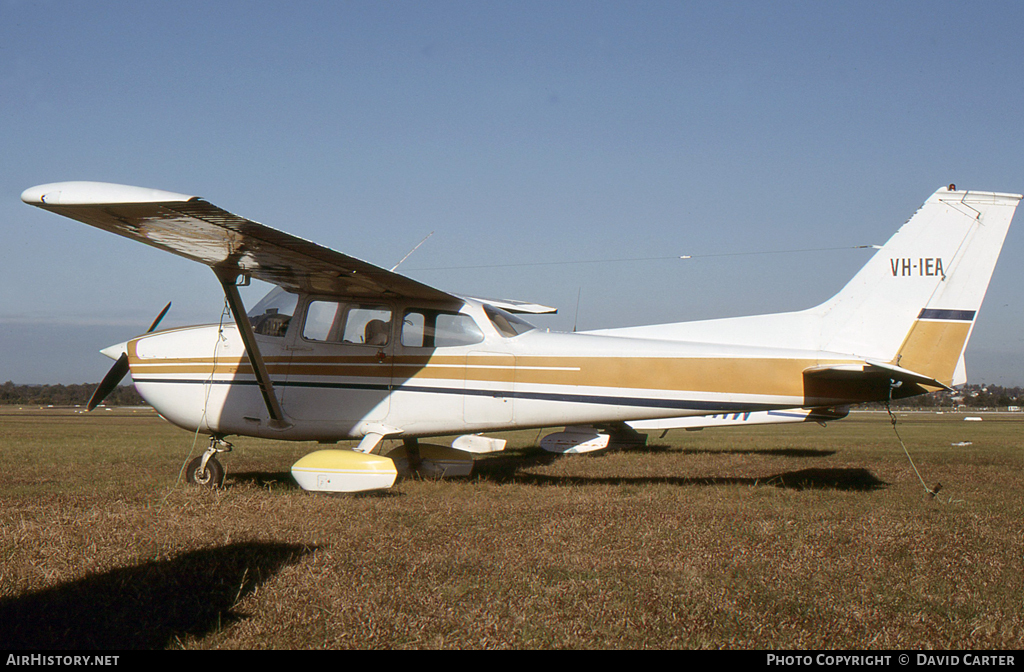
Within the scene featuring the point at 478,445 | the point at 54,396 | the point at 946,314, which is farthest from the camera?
the point at 54,396

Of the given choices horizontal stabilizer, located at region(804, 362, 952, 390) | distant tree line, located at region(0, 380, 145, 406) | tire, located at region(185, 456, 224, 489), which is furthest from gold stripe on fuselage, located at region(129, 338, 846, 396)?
distant tree line, located at region(0, 380, 145, 406)

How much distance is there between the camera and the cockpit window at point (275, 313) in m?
8.30

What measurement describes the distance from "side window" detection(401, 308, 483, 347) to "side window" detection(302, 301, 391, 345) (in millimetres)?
241

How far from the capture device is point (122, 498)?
638cm

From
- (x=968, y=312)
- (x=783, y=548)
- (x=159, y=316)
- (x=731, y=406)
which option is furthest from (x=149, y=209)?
(x=968, y=312)

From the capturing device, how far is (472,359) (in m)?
7.88

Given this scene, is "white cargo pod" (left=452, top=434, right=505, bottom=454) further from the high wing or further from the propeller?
the propeller

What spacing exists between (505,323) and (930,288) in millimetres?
4608

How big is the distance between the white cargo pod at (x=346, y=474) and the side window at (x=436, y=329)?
1554 millimetres

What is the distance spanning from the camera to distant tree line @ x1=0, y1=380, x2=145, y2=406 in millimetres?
93812

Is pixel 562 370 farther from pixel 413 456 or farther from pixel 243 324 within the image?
pixel 243 324

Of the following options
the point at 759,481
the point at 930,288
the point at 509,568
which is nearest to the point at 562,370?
the point at 759,481

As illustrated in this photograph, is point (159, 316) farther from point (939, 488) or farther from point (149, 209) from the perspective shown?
point (939, 488)

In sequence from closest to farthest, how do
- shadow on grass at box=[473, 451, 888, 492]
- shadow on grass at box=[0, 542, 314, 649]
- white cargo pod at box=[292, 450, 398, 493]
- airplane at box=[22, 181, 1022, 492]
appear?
shadow on grass at box=[0, 542, 314, 649]
white cargo pod at box=[292, 450, 398, 493]
airplane at box=[22, 181, 1022, 492]
shadow on grass at box=[473, 451, 888, 492]
